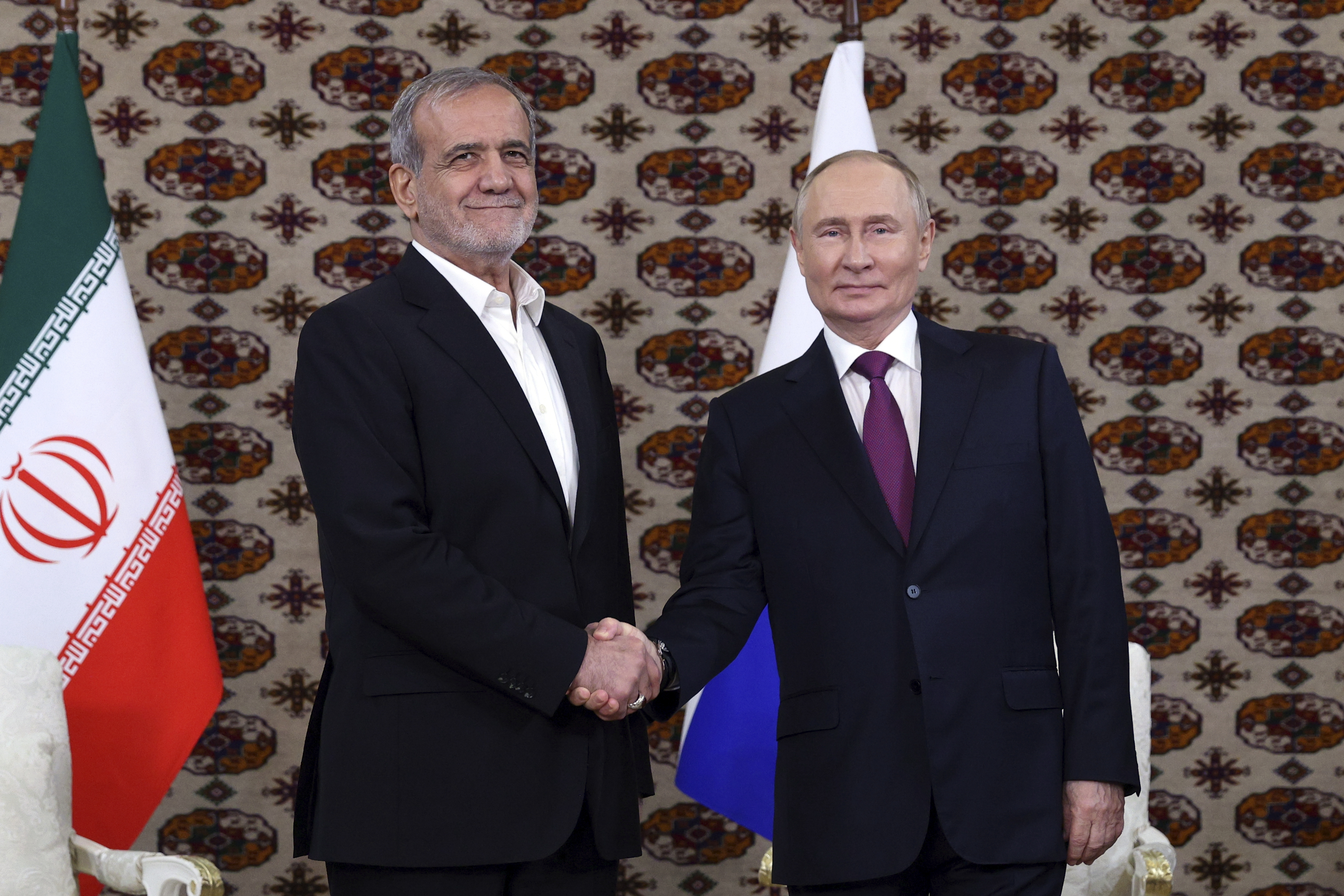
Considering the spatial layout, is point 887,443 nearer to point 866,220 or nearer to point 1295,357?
point 866,220

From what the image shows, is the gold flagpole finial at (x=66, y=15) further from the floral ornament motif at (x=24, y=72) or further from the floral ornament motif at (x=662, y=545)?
the floral ornament motif at (x=662, y=545)

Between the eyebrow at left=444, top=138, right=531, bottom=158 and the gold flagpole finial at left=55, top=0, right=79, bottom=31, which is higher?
the gold flagpole finial at left=55, top=0, right=79, bottom=31

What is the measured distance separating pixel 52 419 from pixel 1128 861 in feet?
8.25

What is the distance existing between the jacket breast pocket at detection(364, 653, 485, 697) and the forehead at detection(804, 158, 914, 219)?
0.89 meters

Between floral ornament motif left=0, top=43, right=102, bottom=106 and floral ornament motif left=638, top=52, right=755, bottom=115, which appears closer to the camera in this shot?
floral ornament motif left=0, top=43, right=102, bottom=106

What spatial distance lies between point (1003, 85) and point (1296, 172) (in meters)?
0.89

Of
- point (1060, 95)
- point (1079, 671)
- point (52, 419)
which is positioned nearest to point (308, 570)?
point (52, 419)

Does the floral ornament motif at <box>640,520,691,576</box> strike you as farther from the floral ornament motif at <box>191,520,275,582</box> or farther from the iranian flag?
the iranian flag

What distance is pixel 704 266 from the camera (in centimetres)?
355

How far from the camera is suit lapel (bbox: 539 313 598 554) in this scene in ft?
6.05

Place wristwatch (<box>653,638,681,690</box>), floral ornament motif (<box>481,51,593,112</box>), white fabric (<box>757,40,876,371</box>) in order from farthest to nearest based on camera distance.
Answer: floral ornament motif (<box>481,51,593,112</box>), white fabric (<box>757,40,876,371</box>), wristwatch (<box>653,638,681,690</box>)

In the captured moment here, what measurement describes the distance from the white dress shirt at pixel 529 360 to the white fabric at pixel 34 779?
1307 millimetres

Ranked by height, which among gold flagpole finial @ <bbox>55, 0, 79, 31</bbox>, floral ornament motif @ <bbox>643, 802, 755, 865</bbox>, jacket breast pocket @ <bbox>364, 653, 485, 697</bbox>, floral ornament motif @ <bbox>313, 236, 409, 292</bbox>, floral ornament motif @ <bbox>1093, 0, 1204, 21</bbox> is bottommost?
floral ornament motif @ <bbox>643, 802, 755, 865</bbox>


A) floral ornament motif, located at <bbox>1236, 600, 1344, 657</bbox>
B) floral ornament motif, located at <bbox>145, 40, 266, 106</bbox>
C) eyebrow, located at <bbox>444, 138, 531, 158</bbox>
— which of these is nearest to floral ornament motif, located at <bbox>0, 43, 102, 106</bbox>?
floral ornament motif, located at <bbox>145, 40, 266, 106</bbox>
